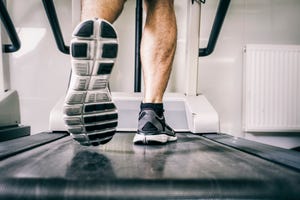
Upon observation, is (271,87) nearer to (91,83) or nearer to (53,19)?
(53,19)

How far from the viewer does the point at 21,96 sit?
207cm

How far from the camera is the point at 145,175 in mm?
597

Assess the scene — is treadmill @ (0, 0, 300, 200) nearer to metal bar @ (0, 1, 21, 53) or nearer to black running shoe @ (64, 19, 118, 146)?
black running shoe @ (64, 19, 118, 146)

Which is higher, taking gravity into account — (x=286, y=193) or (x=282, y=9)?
(x=282, y=9)

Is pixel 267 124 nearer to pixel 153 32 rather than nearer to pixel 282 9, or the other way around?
pixel 282 9

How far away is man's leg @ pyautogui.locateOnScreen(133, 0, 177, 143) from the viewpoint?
1048 mm

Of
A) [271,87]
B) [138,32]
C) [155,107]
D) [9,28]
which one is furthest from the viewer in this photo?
[271,87]

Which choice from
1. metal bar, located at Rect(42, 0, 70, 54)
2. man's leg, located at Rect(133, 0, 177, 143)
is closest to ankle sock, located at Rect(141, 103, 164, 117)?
man's leg, located at Rect(133, 0, 177, 143)

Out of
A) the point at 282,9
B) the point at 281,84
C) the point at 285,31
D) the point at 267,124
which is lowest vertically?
the point at 267,124

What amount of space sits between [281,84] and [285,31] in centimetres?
41

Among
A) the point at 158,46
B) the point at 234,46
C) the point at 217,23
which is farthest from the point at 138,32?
the point at 234,46

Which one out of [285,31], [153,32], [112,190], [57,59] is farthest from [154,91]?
[285,31]

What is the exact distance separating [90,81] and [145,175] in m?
0.31

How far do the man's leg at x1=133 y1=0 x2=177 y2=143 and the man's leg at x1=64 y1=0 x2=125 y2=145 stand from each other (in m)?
0.24
